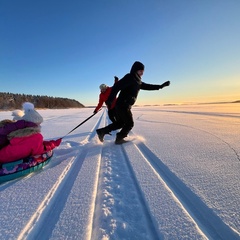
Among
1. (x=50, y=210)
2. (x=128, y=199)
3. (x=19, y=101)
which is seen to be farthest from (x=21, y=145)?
(x=19, y=101)

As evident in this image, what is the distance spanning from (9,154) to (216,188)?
2398 mm

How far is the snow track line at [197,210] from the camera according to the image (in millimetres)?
1357

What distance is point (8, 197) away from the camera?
6.37ft

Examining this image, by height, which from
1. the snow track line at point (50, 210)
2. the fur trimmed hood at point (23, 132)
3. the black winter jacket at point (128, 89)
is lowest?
the snow track line at point (50, 210)

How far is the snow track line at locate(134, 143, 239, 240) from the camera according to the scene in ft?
4.45

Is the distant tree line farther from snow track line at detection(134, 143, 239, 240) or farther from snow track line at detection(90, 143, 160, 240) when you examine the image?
snow track line at detection(134, 143, 239, 240)

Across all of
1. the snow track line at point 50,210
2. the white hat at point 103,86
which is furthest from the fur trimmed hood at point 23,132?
the white hat at point 103,86

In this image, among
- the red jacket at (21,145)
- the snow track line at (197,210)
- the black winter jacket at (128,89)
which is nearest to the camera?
the snow track line at (197,210)

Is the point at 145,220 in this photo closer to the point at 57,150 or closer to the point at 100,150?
the point at 100,150

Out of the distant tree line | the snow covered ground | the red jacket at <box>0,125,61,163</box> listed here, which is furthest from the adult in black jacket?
the distant tree line

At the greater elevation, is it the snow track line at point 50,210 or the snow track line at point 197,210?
the snow track line at point 50,210

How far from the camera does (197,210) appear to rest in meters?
1.64

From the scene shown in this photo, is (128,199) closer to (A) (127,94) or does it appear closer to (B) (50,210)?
(B) (50,210)

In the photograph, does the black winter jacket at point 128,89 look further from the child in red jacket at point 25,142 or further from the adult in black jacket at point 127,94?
the child in red jacket at point 25,142
